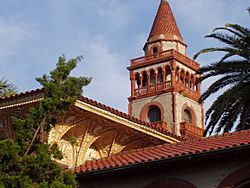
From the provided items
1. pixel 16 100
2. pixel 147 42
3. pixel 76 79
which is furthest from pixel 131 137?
pixel 147 42

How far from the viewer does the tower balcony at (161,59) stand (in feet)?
193

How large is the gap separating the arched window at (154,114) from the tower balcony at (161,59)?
4.19 metres

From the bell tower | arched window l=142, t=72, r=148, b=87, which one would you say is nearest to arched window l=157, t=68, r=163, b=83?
the bell tower

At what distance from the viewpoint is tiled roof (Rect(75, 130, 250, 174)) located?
42.3ft

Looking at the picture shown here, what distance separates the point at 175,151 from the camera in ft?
45.6

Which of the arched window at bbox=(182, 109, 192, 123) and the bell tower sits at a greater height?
the bell tower

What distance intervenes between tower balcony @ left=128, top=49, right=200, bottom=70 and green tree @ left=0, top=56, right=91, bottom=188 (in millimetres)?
46840

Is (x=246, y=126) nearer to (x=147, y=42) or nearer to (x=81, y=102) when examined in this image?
(x=81, y=102)

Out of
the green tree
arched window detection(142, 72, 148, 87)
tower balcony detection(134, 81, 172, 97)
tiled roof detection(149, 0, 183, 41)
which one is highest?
tiled roof detection(149, 0, 183, 41)

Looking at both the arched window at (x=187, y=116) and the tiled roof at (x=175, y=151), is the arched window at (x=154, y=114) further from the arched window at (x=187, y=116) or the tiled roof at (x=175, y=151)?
the tiled roof at (x=175, y=151)

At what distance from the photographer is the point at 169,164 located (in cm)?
1327

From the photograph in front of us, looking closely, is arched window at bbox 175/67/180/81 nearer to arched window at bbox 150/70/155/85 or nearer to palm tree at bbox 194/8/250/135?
arched window at bbox 150/70/155/85

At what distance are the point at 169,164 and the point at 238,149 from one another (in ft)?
5.23

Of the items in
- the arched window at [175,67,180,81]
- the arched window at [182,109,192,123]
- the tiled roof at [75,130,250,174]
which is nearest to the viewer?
the tiled roof at [75,130,250,174]
